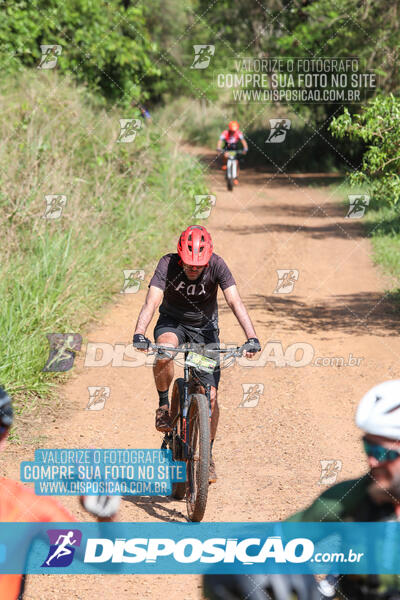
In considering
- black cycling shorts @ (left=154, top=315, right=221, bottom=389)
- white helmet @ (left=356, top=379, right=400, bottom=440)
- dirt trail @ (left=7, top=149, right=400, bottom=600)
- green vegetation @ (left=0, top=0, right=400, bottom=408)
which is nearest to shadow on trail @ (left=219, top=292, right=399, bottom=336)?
dirt trail @ (left=7, top=149, right=400, bottom=600)

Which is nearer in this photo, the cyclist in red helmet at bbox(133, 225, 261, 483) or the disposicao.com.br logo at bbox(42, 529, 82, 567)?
the disposicao.com.br logo at bbox(42, 529, 82, 567)

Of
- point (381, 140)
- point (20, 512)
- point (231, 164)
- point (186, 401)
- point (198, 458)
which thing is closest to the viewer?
point (20, 512)

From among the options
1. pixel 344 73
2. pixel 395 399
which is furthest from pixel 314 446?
pixel 344 73

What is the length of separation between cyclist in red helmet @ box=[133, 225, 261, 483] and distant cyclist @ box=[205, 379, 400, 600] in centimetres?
281

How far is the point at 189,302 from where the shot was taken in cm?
583

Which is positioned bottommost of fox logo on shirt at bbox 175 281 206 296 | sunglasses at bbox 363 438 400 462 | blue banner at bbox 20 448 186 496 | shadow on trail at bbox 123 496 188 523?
sunglasses at bbox 363 438 400 462

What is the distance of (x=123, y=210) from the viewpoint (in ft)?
45.8

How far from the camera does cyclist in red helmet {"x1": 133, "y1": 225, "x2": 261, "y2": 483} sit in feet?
17.9

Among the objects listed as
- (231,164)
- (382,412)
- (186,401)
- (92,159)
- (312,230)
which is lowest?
(382,412)

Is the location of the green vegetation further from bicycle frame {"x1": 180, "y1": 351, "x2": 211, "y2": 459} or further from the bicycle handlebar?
the bicycle handlebar

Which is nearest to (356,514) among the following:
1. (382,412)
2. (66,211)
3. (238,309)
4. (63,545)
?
(382,412)

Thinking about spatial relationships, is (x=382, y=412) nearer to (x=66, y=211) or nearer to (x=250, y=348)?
(x=250, y=348)

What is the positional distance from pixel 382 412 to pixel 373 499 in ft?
0.93

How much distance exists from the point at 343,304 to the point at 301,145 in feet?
68.8
